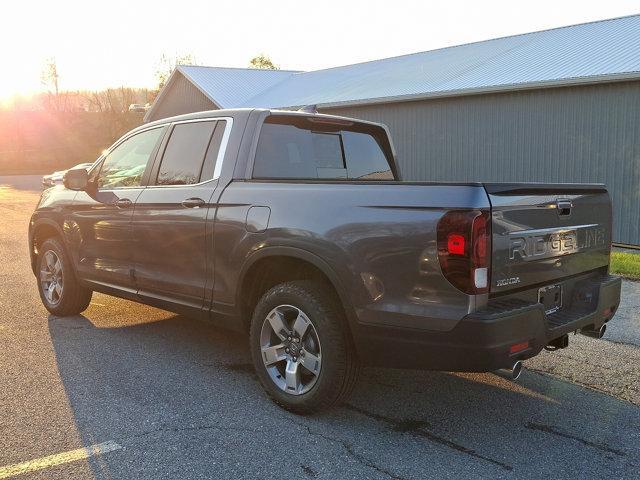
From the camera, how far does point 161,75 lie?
2579 inches

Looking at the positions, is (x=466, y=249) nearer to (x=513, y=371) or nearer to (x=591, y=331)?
(x=513, y=371)

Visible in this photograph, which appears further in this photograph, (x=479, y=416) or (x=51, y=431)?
(x=479, y=416)

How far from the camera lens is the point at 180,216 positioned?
4.57 m

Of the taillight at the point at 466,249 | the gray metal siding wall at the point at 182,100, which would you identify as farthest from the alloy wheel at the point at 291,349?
the gray metal siding wall at the point at 182,100

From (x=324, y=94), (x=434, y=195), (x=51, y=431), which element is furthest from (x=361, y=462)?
(x=324, y=94)

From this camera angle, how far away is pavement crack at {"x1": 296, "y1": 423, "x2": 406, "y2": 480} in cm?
313

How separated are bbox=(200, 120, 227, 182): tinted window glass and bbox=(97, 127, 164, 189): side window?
0.75 meters

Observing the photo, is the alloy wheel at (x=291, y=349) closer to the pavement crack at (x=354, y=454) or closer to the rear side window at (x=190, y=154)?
the pavement crack at (x=354, y=454)

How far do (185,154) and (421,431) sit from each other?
269cm

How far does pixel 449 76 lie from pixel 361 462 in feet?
51.1

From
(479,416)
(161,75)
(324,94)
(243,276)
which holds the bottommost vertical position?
(479,416)

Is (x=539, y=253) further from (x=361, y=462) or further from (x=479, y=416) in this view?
(x=361, y=462)

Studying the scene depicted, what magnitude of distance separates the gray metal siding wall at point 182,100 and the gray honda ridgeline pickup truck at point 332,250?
23.9 m

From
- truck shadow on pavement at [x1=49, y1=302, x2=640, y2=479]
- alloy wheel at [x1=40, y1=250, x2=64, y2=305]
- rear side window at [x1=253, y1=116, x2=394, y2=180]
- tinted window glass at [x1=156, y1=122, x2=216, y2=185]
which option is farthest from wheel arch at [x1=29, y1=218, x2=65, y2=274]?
rear side window at [x1=253, y1=116, x2=394, y2=180]
